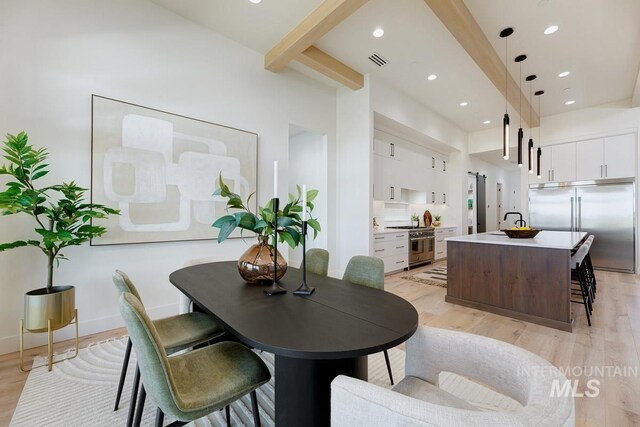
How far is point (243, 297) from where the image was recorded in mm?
1406

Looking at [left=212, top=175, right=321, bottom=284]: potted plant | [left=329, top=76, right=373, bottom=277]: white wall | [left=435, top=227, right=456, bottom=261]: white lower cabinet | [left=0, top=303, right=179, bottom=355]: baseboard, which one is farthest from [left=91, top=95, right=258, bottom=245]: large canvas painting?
[left=435, top=227, right=456, bottom=261]: white lower cabinet

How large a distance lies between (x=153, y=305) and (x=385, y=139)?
15.3 ft

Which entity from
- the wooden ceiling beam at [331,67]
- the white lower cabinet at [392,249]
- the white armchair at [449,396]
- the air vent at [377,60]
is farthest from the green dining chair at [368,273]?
the air vent at [377,60]

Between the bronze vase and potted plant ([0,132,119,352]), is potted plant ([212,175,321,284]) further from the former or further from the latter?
potted plant ([0,132,119,352])

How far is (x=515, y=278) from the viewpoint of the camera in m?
3.06

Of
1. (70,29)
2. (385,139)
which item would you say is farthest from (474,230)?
(70,29)

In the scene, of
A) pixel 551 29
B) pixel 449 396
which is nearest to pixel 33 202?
pixel 449 396

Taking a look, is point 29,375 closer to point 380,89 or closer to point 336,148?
point 336,148

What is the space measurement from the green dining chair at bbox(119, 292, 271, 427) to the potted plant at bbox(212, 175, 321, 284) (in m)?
0.42

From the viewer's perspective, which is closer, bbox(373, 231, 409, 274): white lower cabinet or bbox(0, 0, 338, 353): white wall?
bbox(0, 0, 338, 353): white wall

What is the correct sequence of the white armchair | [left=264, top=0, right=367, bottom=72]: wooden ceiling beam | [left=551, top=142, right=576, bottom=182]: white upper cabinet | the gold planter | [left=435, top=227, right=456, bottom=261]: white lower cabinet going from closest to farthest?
the white armchair
the gold planter
[left=264, top=0, right=367, bottom=72]: wooden ceiling beam
[left=551, top=142, right=576, bottom=182]: white upper cabinet
[left=435, top=227, right=456, bottom=261]: white lower cabinet

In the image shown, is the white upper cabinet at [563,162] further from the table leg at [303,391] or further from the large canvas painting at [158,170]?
the table leg at [303,391]

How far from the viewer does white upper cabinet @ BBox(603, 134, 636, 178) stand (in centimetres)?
512

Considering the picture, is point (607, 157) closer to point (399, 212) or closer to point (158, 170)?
point (399, 212)
